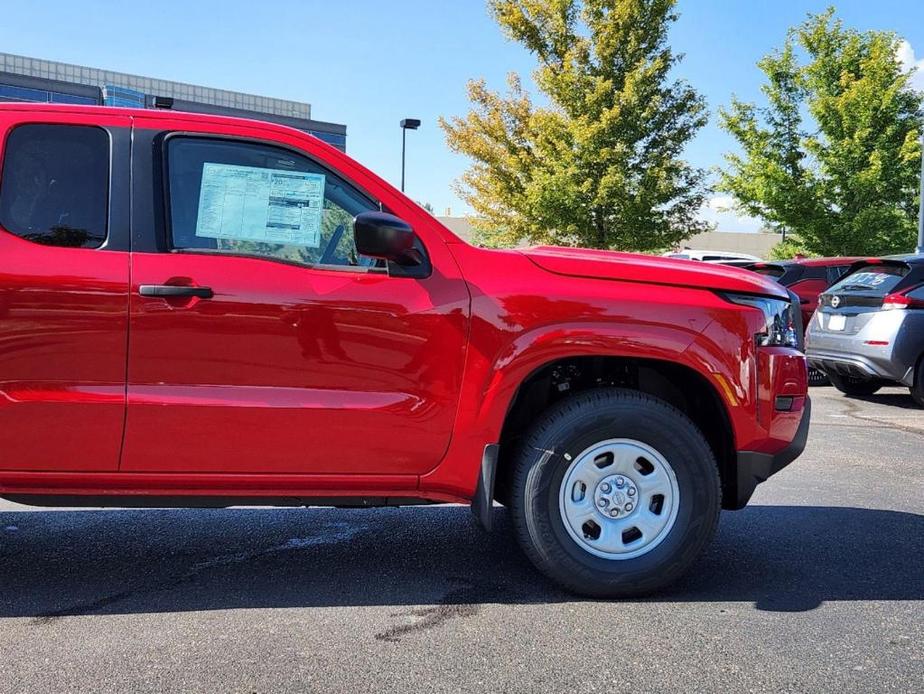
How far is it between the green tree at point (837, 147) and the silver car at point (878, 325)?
1193 cm

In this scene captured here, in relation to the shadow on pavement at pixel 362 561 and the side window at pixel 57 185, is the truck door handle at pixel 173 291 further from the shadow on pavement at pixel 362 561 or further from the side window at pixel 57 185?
the shadow on pavement at pixel 362 561

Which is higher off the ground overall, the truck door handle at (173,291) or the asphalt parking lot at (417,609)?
the truck door handle at (173,291)

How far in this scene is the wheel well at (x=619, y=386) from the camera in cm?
388

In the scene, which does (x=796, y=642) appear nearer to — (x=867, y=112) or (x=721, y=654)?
(x=721, y=654)

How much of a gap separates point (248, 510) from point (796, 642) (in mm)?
3106

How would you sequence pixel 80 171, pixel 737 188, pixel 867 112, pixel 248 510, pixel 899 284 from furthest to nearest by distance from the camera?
1. pixel 737 188
2. pixel 867 112
3. pixel 899 284
4. pixel 248 510
5. pixel 80 171

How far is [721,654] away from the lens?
316 centimetres

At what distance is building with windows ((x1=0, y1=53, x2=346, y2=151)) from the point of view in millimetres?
69312

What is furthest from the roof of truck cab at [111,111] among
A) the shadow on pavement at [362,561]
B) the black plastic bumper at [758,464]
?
the black plastic bumper at [758,464]

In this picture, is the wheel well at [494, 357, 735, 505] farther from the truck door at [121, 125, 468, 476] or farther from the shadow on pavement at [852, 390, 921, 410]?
the shadow on pavement at [852, 390, 921, 410]

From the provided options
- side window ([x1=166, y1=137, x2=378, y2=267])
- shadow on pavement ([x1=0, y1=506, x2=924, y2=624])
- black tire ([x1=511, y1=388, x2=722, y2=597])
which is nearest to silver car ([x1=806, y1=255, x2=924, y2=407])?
shadow on pavement ([x1=0, y1=506, x2=924, y2=624])

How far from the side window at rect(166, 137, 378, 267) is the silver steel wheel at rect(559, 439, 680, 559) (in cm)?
124

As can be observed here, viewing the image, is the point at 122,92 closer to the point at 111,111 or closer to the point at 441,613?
the point at 111,111

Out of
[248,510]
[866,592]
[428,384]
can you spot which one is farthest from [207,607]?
[866,592]
